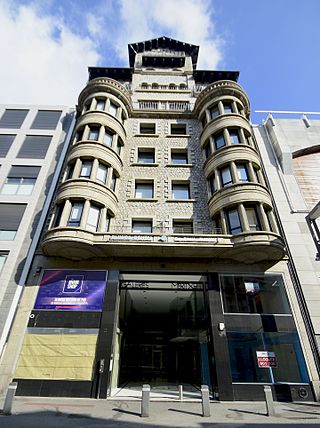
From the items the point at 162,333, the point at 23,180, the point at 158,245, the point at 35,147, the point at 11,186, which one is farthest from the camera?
the point at 162,333

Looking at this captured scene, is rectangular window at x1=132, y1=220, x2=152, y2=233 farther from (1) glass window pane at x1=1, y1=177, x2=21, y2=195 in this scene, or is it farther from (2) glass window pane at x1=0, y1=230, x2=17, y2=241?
(1) glass window pane at x1=1, y1=177, x2=21, y2=195

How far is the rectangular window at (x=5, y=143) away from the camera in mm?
19388

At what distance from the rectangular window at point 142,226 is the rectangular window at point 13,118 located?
575 inches

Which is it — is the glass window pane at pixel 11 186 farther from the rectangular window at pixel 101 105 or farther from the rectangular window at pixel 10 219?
the rectangular window at pixel 101 105

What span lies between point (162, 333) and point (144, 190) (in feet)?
44.6

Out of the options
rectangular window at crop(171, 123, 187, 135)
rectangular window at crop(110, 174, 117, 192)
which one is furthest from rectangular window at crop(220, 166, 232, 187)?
rectangular window at crop(110, 174, 117, 192)

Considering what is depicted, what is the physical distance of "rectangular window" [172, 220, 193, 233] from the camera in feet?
52.2

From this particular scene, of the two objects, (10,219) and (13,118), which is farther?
(13,118)

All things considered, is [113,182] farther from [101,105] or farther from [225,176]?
[225,176]

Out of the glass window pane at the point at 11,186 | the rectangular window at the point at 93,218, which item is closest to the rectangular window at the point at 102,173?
the rectangular window at the point at 93,218

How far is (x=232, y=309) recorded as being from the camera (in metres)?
13.2

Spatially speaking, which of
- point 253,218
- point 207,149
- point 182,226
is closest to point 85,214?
point 182,226

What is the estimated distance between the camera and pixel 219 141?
59.7 ft

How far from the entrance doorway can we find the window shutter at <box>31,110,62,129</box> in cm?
1589
